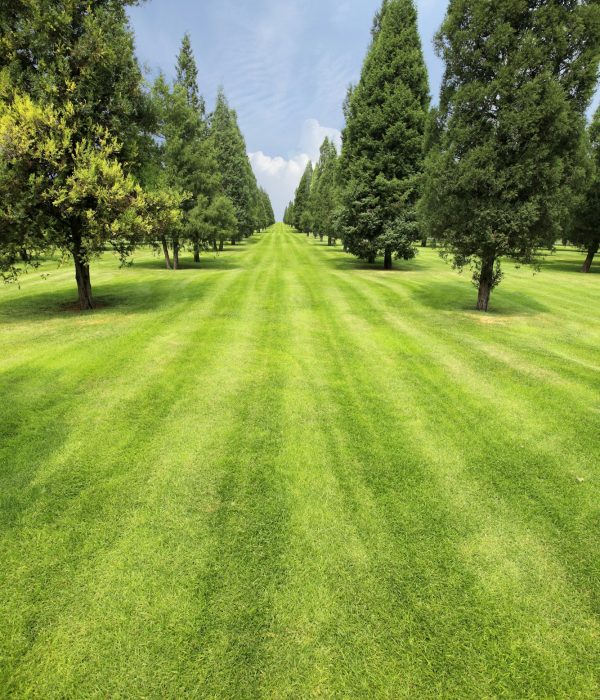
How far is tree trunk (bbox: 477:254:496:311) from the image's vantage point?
13.8m

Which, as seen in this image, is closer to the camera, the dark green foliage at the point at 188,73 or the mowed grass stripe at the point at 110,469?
the mowed grass stripe at the point at 110,469

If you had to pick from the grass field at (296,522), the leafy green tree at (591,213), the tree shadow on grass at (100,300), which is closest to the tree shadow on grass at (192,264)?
the tree shadow on grass at (100,300)

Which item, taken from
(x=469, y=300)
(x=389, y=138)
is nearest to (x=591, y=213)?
(x=389, y=138)

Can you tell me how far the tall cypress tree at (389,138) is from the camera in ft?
78.5

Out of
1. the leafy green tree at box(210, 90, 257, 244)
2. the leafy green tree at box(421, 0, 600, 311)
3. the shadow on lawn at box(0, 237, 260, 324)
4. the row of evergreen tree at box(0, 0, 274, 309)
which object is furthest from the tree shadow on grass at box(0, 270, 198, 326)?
the leafy green tree at box(210, 90, 257, 244)

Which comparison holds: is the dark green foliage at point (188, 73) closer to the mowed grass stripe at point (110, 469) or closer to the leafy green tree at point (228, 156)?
the leafy green tree at point (228, 156)

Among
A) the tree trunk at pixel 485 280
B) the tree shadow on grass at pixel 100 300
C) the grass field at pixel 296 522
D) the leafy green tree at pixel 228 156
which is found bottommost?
the grass field at pixel 296 522

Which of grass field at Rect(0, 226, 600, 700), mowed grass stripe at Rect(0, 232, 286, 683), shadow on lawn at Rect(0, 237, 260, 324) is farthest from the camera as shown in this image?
shadow on lawn at Rect(0, 237, 260, 324)

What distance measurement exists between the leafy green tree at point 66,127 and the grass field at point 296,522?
13.5 feet

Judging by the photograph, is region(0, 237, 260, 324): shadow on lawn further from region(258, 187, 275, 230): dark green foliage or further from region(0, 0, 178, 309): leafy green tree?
region(258, 187, 275, 230): dark green foliage

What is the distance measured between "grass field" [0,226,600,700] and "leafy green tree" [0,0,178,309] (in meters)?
4.12

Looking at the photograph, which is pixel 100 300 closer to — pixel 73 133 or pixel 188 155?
pixel 73 133

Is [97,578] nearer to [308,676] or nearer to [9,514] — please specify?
[9,514]

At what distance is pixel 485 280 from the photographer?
583 inches
